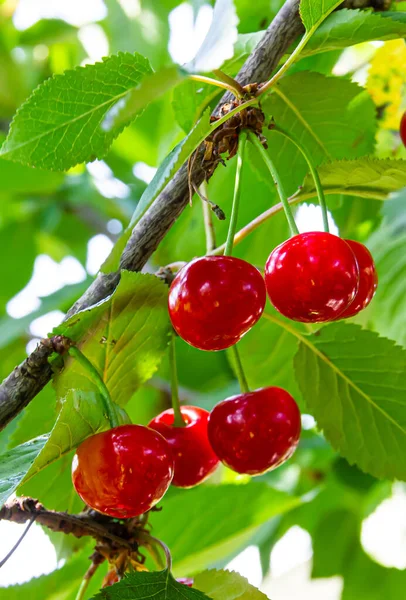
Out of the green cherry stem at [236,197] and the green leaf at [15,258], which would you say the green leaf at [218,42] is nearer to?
the green cherry stem at [236,197]

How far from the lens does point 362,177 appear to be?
105 centimetres

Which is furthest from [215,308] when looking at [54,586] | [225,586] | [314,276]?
[54,586]

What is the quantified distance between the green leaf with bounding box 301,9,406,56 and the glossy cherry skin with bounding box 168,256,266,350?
375mm

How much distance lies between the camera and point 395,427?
120cm

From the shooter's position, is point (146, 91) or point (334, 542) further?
point (334, 542)

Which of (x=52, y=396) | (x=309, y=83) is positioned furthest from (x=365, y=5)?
(x=52, y=396)

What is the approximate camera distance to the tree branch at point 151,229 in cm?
91

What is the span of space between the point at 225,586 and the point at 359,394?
39cm

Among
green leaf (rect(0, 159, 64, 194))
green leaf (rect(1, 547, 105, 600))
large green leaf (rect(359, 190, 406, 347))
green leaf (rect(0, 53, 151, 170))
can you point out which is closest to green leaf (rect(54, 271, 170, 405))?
green leaf (rect(0, 53, 151, 170))

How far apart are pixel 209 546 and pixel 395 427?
72 cm

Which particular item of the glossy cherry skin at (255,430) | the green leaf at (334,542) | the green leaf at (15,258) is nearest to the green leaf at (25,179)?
the green leaf at (15,258)

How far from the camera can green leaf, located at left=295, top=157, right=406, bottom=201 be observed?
101cm

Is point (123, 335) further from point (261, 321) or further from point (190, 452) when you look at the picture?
point (261, 321)

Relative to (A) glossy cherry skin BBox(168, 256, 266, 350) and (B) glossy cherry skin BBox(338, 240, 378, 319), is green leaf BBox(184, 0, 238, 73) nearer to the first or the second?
(A) glossy cherry skin BBox(168, 256, 266, 350)
